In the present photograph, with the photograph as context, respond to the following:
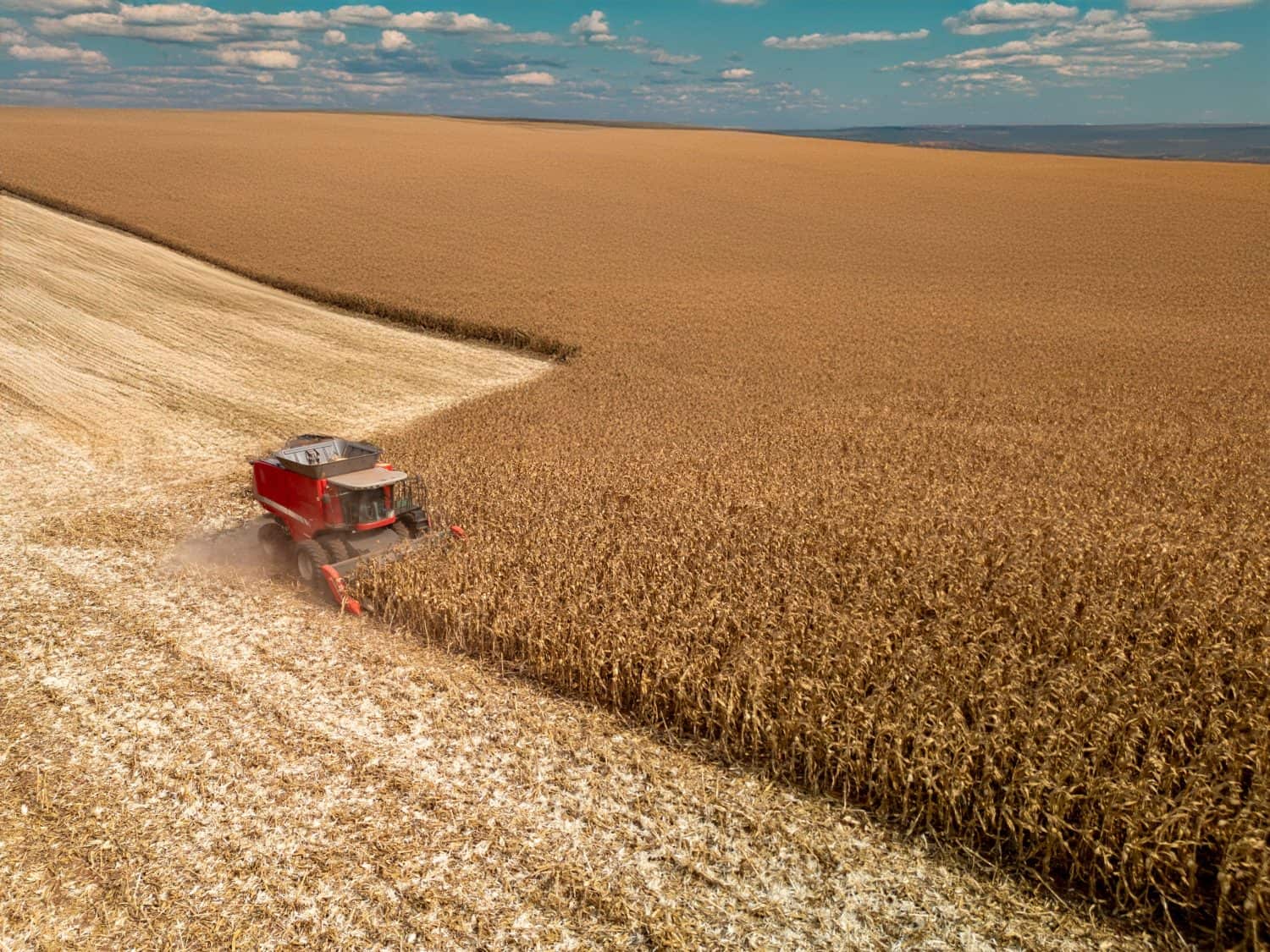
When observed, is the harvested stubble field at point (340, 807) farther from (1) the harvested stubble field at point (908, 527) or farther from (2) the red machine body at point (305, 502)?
(2) the red machine body at point (305, 502)

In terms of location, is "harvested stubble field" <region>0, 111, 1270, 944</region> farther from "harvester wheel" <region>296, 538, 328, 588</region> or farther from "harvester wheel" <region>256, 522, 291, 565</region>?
"harvester wheel" <region>256, 522, 291, 565</region>

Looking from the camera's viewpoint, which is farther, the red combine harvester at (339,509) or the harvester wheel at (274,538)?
the harvester wheel at (274,538)

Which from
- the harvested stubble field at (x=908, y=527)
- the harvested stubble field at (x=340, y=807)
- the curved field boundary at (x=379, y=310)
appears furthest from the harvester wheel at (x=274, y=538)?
the curved field boundary at (x=379, y=310)

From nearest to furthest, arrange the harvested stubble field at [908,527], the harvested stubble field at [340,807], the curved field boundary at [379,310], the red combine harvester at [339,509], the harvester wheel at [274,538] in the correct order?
the harvested stubble field at [340,807]
the harvested stubble field at [908,527]
the red combine harvester at [339,509]
the harvester wheel at [274,538]
the curved field boundary at [379,310]

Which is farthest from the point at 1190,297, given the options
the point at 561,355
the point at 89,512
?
the point at 89,512

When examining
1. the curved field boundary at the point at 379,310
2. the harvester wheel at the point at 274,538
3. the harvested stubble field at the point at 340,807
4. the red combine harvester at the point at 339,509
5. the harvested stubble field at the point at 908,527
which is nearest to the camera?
the harvested stubble field at the point at 340,807

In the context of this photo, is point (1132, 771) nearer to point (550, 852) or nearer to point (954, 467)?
point (550, 852)

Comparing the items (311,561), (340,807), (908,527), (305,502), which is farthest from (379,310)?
(340,807)

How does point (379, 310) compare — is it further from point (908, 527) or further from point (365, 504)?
point (908, 527)
